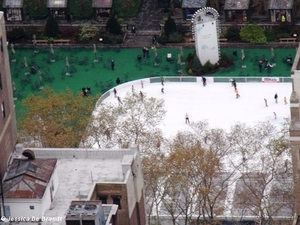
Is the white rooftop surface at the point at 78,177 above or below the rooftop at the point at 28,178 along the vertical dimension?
below

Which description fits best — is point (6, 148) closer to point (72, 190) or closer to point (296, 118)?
point (72, 190)

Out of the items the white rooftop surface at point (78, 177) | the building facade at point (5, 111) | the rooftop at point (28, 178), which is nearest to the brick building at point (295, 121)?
the white rooftop surface at point (78, 177)

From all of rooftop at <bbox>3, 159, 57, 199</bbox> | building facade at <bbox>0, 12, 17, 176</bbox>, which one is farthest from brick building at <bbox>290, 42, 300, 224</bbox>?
building facade at <bbox>0, 12, 17, 176</bbox>

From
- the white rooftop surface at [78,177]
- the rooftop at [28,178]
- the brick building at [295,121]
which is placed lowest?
the white rooftop surface at [78,177]

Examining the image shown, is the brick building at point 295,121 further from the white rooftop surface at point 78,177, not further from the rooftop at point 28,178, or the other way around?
the rooftop at point 28,178

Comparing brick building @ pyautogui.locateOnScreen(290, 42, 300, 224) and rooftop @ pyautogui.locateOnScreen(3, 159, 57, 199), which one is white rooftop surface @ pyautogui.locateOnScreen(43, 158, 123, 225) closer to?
rooftop @ pyautogui.locateOnScreen(3, 159, 57, 199)

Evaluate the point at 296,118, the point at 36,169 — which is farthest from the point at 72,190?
the point at 296,118
